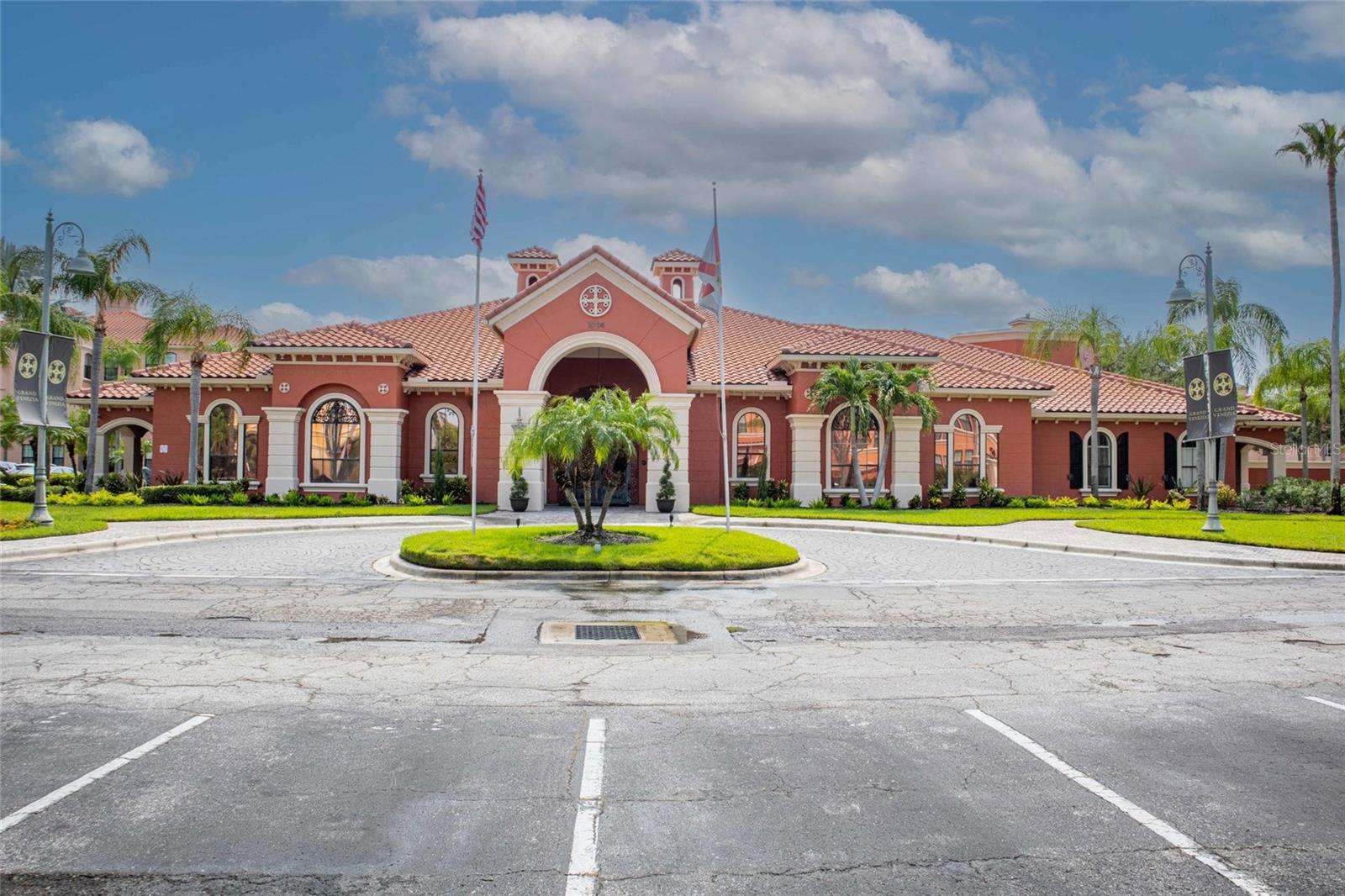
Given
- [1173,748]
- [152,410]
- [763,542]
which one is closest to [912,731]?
[1173,748]

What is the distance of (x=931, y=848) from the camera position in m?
4.10

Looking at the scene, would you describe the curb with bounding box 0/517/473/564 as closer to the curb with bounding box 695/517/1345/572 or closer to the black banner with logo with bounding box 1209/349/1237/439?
the curb with bounding box 695/517/1345/572

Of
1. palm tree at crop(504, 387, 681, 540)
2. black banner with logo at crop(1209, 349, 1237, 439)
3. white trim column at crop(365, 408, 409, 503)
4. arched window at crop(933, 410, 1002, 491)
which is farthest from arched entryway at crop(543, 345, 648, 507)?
black banner with logo at crop(1209, 349, 1237, 439)

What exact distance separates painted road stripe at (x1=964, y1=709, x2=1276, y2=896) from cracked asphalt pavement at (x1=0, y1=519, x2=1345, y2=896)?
3 centimetres

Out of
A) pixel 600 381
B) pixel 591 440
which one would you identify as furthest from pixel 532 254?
pixel 591 440

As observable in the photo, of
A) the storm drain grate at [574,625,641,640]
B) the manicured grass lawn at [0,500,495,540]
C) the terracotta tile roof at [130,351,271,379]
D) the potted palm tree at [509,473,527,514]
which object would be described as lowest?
the storm drain grate at [574,625,641,640]

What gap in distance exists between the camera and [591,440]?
15.5 m

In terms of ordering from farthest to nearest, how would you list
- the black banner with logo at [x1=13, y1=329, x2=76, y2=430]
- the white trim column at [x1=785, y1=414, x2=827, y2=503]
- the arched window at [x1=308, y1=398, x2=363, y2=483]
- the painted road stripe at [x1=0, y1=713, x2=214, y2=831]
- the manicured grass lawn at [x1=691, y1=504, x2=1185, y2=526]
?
the white trim column at [x1=785, y1=414, x2=827, y2=503], the arched window at [x1=308, y1=398, x2=363, y2=483], the manicured grass lawn at [x1=691, y1=504, x2=1185, y2=526], the black banner with logo at [x1=13, y1=329, x2=76, y2=430], the painted road stripe at [x1=0, y1=713, x2=214, y2=831]

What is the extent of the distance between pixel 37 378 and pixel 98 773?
1856cm

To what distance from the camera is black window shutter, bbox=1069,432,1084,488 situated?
32.8m

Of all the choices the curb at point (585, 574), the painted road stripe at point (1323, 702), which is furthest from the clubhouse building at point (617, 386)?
the painted road stripe at point (1323, 702)

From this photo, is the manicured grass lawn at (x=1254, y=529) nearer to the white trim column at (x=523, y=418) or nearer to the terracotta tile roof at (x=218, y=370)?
the white trim column at (x=523, y=418)

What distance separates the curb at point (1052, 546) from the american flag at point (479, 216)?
9.08m

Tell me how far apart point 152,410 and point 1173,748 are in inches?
1309
